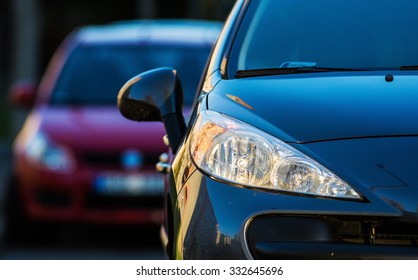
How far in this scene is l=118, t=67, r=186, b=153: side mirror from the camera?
428cm

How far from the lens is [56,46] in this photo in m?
25.1

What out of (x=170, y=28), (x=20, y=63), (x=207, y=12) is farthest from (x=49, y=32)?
(x=170, y=28)

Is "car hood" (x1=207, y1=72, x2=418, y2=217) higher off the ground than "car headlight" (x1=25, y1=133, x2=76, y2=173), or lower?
higher

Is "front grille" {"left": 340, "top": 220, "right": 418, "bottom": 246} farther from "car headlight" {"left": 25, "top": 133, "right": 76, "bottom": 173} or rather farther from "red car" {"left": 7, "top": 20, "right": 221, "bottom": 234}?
"car headlight" {"left": 25, "top": 133, "right": 76, "bottom": 173}

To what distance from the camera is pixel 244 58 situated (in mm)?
4129

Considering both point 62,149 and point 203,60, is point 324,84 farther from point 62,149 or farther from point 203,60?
point 203,60

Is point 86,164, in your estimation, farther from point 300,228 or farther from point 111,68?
point 300,228

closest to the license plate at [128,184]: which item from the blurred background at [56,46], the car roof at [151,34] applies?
the blurred background at [56,46]

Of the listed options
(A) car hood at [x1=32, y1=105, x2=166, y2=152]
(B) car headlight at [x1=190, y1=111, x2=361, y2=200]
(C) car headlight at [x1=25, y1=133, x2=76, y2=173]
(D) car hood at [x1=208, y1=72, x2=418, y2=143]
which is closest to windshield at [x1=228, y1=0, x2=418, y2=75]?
(D) car hood at [x1=208, y1=72, x2=418, y2=143]

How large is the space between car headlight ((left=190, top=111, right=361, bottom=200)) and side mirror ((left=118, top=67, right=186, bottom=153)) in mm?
718

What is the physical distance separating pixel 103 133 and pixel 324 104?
5.05 metres

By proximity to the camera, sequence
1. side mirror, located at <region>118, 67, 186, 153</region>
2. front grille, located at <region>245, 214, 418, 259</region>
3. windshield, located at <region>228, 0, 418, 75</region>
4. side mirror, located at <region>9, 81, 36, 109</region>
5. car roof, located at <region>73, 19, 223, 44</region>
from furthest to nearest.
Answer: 1. car roof, located at <region>73, 19, 223, 44</region>
2. side mirror, located at <region>9, 81, 36, 109</region>
3. side mirror, located at <region>118, 67, 186, 153</region>
4. windshield, located at <region>228, 0, 418, 75</region>
5. front grille, located at <region>245, 214, 418, 259</region>

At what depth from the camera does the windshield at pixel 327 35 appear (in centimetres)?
408

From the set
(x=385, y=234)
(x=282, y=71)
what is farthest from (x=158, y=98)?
(x=385, y=234)
